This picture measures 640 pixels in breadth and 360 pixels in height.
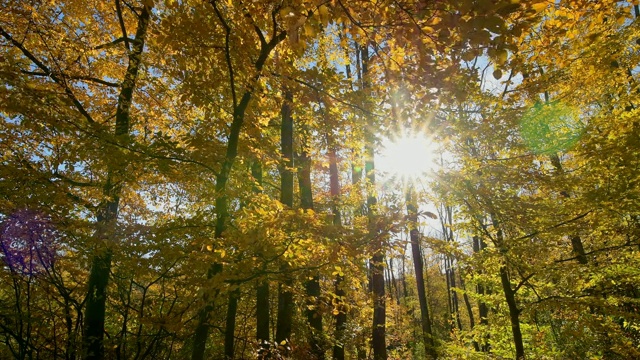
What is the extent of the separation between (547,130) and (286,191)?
5653mm

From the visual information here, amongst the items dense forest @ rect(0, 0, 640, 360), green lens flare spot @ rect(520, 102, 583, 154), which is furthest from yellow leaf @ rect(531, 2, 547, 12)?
green lens flare spot @ rect(520, 102, 583, 154)

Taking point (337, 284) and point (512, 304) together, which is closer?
point (337, 284)

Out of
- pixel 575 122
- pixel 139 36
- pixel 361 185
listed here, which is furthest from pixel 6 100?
pixel 575 122

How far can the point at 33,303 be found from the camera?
5.31m

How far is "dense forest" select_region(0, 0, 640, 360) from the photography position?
3256 millimetres

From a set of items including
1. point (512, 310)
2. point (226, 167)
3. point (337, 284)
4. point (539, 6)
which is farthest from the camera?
point (512, 310)

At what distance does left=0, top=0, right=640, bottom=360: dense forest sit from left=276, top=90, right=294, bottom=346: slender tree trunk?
0.28 feet

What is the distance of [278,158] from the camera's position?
5.38m

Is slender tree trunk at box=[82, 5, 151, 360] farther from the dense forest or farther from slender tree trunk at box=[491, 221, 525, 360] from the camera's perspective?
slender tree trunk at box=[491, 221, 525, 360]

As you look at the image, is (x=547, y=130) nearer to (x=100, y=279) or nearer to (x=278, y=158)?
(x=278, y=158)

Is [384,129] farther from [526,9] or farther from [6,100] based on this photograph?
[6,100]

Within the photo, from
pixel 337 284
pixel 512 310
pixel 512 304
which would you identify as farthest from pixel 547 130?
pixel 337 284

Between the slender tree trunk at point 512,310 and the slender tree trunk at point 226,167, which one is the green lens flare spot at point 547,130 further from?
the slender tree trunk at point 226,167

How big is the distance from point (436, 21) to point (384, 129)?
253 cm
